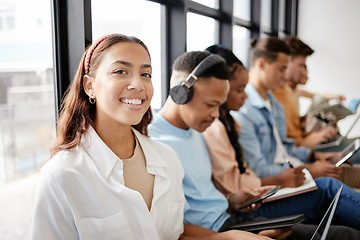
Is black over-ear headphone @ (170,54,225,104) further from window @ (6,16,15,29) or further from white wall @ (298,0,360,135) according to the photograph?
white wall @ (298,0,360,135)

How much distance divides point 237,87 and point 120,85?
0.97 metres

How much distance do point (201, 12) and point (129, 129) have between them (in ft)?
5.29

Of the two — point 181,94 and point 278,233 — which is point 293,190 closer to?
point 278,233

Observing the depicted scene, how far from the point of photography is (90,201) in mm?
913

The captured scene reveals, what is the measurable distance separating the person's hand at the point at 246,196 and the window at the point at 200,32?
107 cm

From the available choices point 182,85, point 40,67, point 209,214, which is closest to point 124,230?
point 209,214

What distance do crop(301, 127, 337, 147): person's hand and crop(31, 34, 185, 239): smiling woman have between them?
210 centimetres

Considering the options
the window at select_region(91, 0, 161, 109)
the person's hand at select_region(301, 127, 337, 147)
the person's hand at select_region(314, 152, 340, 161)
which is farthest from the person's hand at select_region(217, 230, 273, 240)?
the person's hand at select_region(301, 127, 337, 147)

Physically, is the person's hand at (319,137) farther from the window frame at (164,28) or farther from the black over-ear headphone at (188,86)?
the black over-ear headphone at (188,86)

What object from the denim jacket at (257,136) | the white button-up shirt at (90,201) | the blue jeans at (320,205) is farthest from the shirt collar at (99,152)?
the denim jacket at (257,136)

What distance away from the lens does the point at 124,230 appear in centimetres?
95

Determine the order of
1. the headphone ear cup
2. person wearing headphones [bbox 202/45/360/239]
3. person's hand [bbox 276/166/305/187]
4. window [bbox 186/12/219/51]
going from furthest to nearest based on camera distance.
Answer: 1. window [bbox 186/12/219/51]
2. person's hand [bbox 276/166/305/187]
3. person wearing headphones [bbox 202/45/360/239]
4. the headphone ear cup

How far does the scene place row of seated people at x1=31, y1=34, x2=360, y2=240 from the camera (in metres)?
0.91

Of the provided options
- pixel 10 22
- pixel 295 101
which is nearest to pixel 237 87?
pixel 10 22
